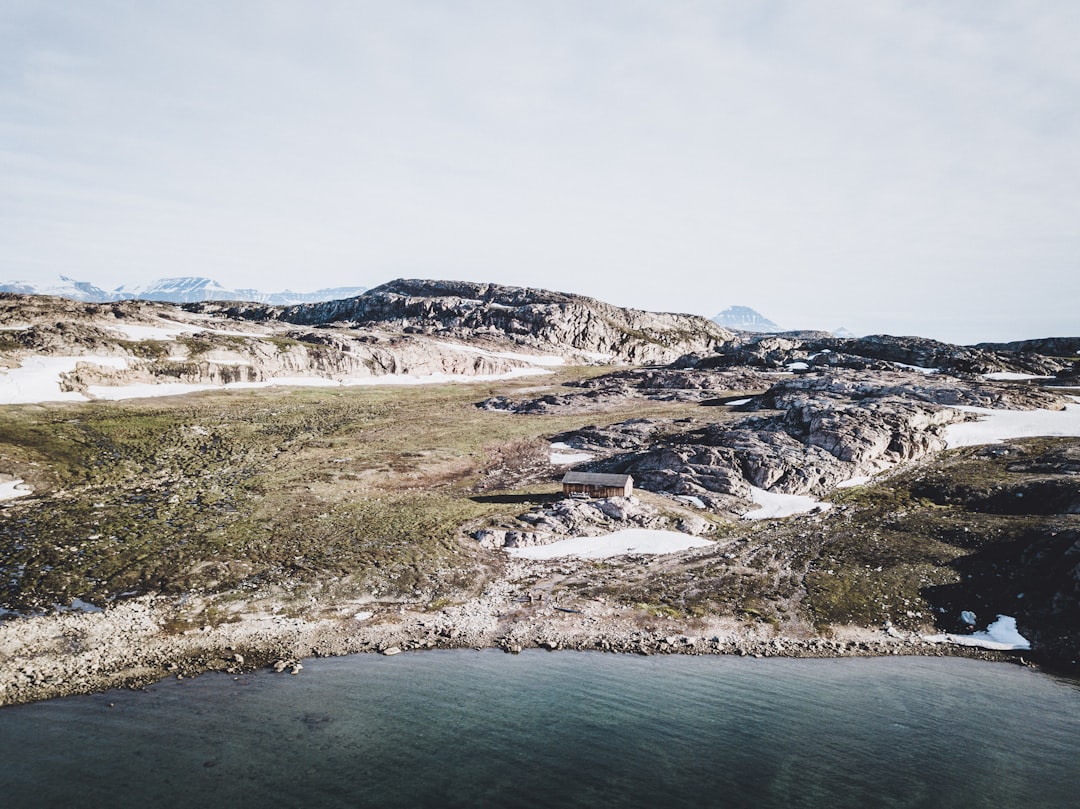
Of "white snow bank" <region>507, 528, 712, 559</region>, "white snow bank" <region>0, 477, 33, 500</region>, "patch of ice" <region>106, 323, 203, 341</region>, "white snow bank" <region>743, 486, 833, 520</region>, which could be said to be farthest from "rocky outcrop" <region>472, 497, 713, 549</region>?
"patch of ice" <region>106, 323, 203, 341</region>

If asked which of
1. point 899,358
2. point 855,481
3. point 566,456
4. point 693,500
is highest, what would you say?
point 899,358

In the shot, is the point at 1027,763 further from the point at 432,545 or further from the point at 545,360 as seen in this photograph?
the point at 545,360

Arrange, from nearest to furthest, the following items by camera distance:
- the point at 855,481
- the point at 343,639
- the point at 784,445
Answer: the point at 343,639, the point at 855,481, the point at 784,445

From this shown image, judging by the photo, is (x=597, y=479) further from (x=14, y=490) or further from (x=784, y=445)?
(x=14, y=490)

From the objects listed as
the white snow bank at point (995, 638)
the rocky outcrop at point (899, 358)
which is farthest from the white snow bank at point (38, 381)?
the rocky outcrop at point (899, 358)

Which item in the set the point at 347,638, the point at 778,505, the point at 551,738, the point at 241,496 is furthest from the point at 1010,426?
the point at 241,496

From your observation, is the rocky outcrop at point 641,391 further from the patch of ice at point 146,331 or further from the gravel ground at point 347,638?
the gravel ground at point 347,638
